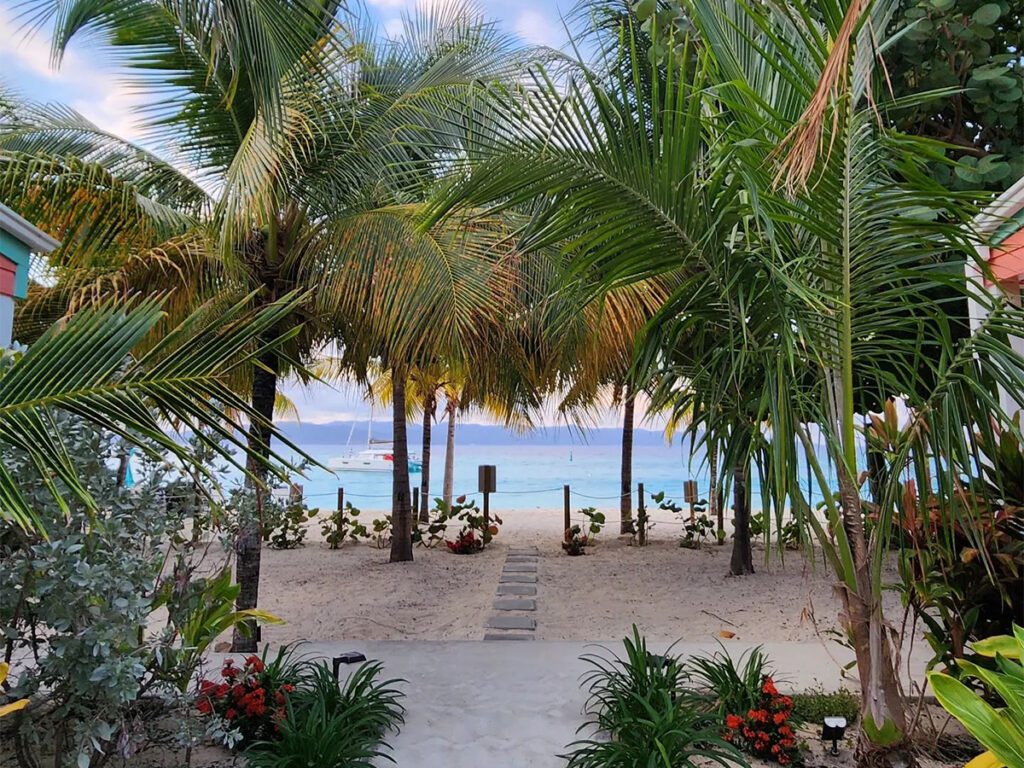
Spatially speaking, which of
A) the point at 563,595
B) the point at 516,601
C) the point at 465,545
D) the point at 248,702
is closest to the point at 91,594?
the point at 248,702

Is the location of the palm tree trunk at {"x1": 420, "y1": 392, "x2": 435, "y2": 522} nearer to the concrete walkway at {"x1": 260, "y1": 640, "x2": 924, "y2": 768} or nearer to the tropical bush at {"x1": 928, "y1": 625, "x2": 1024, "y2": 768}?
the concrete walkway at {"x1": 260, "y1": 640, "x2": 924, "y2": 768}

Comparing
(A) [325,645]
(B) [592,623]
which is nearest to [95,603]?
(A) [325,645]

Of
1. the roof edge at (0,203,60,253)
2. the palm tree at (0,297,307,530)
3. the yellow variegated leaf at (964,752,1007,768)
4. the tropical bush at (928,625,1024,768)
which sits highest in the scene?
the roof edge at (0,203,60,253)

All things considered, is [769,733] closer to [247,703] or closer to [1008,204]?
[247,703]

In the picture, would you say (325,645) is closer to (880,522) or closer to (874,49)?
(880,522)

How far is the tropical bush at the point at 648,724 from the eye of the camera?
115 inches

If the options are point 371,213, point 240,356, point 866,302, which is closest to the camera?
point 240,356

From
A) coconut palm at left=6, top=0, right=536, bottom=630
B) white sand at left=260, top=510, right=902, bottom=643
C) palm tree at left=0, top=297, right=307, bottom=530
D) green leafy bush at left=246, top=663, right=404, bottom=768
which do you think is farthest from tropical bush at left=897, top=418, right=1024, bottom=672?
coconut palm at left=6, top=0, right=536, bottom=630

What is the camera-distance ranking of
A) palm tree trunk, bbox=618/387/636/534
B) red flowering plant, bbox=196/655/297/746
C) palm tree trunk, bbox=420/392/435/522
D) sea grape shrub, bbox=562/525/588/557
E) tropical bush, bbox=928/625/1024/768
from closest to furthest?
tropical bush, bbox=928/625/1024/768
red flowering plant, bbox=196/655/297/746
sea grape shrub, bbox=562/525/588/557
palm tree trunk, bbox=618/387/636/534
palm tree trunk, bbox=420/392/435/522

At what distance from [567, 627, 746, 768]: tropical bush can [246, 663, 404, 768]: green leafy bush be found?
923mm

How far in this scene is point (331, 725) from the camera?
120 inches

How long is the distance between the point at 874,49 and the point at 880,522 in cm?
175

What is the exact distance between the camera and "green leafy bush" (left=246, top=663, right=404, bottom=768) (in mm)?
2918

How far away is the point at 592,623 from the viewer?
6324 millimetres
